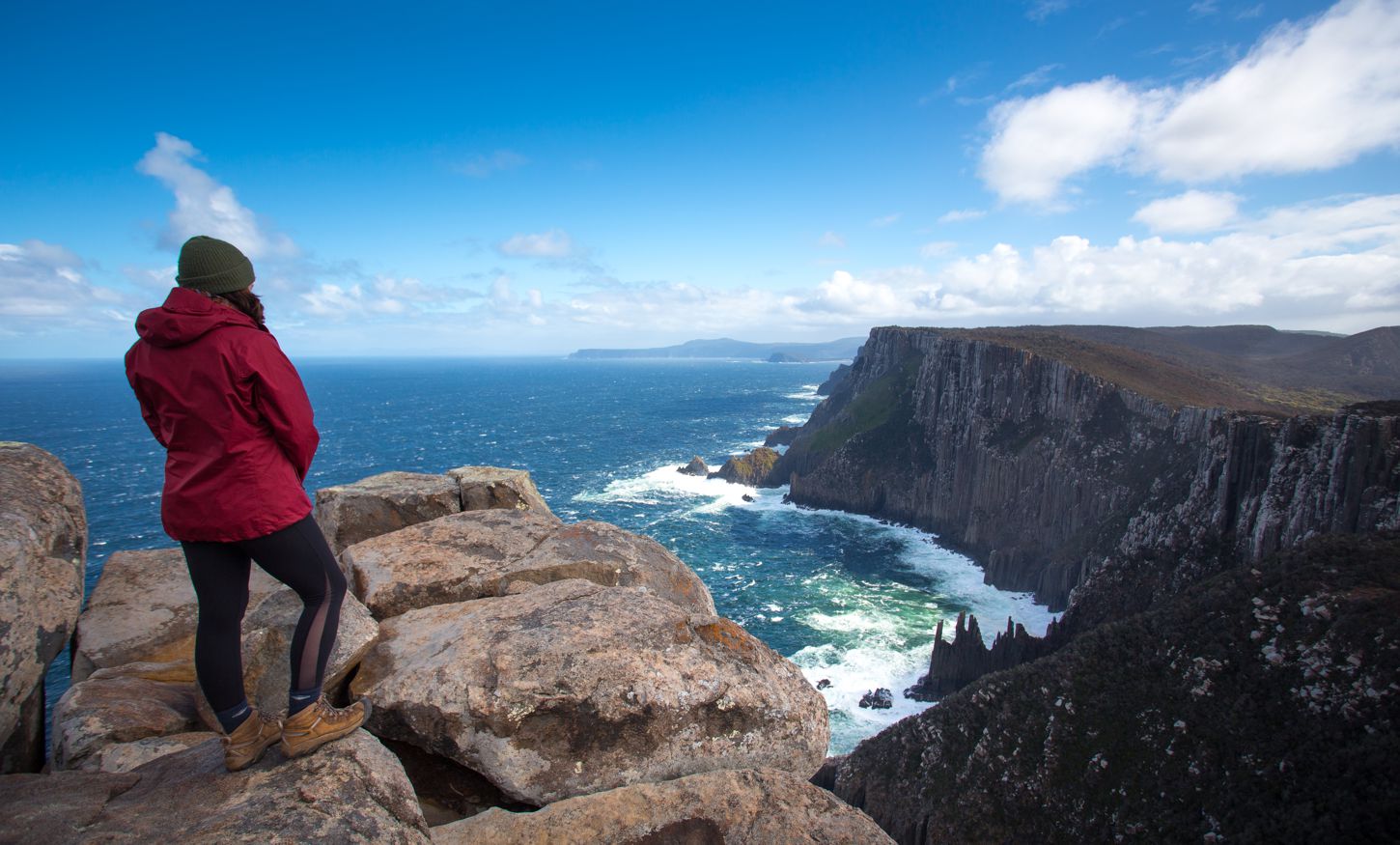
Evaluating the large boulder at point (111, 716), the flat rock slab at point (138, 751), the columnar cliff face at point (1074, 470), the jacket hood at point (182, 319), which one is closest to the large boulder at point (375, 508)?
the large boulder at point (111, 716)

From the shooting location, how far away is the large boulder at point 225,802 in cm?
487

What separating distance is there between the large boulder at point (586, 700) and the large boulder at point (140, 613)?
404 cm

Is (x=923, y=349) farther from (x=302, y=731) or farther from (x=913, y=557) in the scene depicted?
(x=302, y=731)

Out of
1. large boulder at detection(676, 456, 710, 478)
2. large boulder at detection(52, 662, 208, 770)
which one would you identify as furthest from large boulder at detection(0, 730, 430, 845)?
large boulder at detection(676, 456, 710, 478)

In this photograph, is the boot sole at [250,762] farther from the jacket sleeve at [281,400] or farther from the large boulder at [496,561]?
the large boulder at [496,561]

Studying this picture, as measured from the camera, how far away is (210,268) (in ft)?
17.8

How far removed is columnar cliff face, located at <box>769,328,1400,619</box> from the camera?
1666 inches

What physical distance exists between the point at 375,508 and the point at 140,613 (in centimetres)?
433

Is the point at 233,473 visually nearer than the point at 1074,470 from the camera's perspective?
Yes

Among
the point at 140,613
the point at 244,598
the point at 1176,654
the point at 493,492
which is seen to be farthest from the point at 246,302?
the point at 1176,654

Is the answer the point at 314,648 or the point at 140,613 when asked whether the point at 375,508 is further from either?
the point at 314,648

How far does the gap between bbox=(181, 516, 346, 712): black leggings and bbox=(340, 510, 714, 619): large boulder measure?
395 cm

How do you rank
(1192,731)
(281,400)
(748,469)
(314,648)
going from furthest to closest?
(748,469)
(1192,731)
(314,648)
(281,400)

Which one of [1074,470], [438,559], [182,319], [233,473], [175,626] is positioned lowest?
[1074,470]
